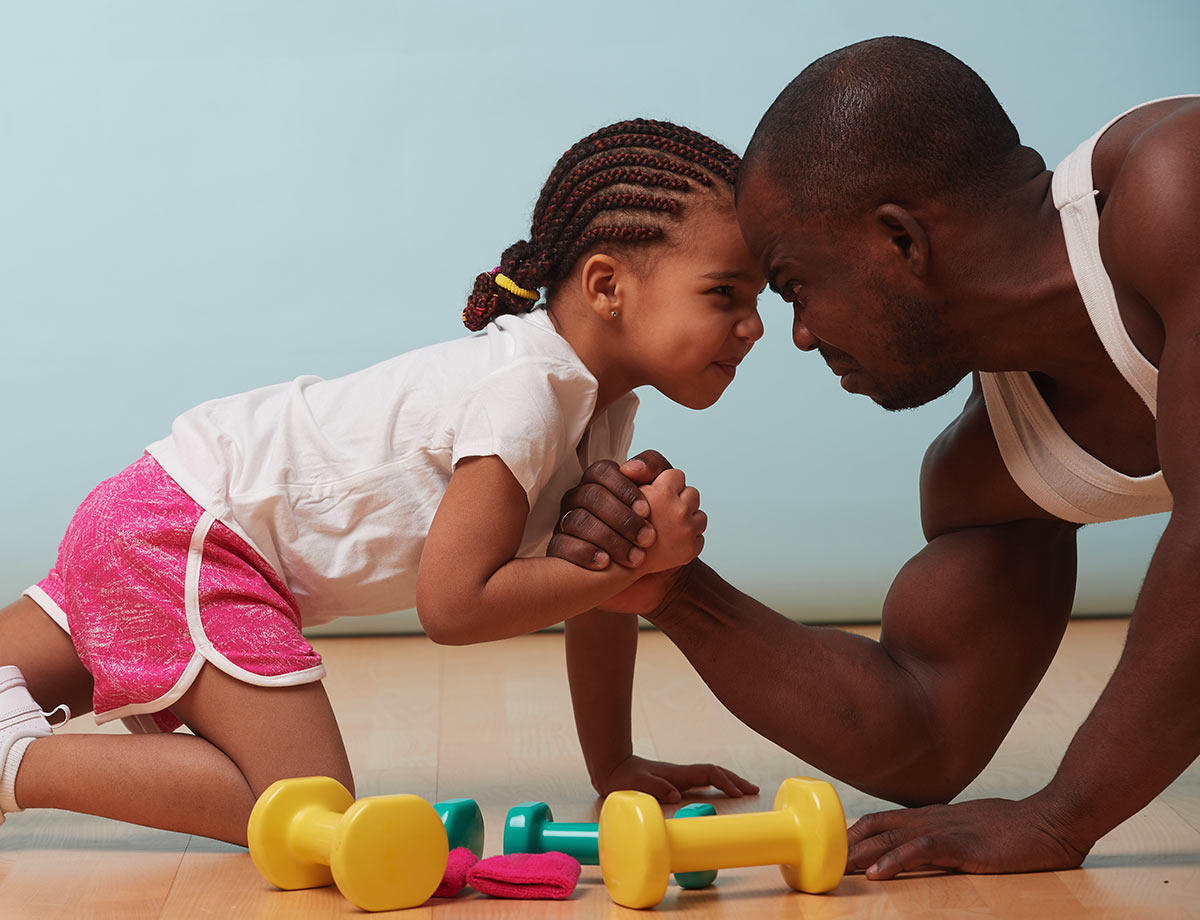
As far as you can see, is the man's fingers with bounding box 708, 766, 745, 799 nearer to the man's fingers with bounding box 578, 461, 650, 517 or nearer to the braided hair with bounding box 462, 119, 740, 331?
the man's fingers with bounding box 578, 461, 650, 517

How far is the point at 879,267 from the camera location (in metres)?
1.07

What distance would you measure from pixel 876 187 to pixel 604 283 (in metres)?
0.26

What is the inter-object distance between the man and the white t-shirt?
0.10m

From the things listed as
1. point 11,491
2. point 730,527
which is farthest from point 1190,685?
point 11,491

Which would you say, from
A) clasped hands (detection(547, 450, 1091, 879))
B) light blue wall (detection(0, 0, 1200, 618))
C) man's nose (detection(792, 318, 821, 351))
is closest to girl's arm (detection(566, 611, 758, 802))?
clasped hands (detection(547, 450, 1091, 879))

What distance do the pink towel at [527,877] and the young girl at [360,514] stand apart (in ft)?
0.55

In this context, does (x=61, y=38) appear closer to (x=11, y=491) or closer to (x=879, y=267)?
(x=11, y=491)

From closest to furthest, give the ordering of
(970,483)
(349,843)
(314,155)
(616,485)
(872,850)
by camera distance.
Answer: (349,843)
(872,850)
(616,485)
(970,483)
(314,155)

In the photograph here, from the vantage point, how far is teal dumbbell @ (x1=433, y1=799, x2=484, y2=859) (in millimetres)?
1065

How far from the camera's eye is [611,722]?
131cm

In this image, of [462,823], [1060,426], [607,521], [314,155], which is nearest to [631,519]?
[607,521]

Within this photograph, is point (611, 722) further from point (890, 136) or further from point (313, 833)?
point (890, 136)

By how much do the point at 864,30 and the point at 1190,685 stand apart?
5.05 feet

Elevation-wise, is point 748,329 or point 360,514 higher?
point 748,329
